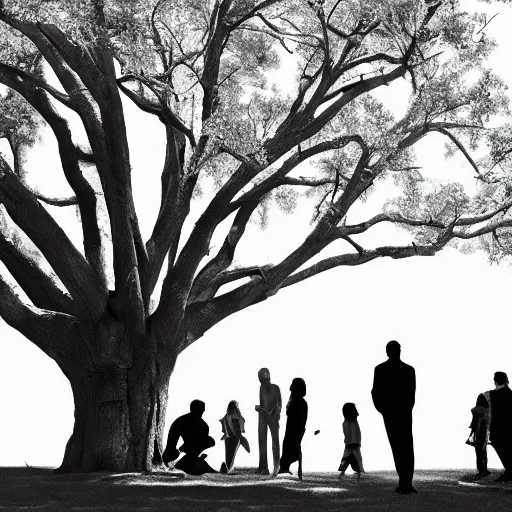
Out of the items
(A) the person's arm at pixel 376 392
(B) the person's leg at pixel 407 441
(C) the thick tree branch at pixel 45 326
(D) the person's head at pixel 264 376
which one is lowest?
(B) the person's leg at pixel 407 441

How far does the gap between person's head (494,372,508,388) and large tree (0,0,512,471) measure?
421 cm

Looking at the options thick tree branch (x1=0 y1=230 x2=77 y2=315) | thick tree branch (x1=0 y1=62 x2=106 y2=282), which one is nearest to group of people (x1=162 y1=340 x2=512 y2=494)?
thick tree branch (x1=0 y1=230 x2=77 y2=315)

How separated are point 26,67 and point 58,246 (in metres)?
3.87

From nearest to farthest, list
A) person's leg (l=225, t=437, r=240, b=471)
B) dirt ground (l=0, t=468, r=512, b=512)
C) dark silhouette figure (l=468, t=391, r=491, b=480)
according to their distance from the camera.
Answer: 1. dirt ground (l=0, t=468, r=512, b=512)
2. dark silhouette figure (l=468, t=391, r=491, b=480)
3. person's leg (l=225, t=437, r=240, b=471)

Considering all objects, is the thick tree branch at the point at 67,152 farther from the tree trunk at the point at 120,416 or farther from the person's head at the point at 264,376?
the person's head at the point at 264,376

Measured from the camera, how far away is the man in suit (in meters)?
12.9

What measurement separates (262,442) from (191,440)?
1.63m

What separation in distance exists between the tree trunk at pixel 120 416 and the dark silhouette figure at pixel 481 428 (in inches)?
196

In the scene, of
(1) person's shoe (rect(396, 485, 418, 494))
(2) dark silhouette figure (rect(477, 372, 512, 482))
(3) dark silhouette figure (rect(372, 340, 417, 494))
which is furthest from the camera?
(2) dark silhouette figure (rect(477, 372, 512, 482))

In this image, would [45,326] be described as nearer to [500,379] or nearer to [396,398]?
[396,398]

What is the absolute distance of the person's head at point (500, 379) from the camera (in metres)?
12.9

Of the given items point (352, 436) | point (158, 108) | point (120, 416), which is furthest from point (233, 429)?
point (158, 108)

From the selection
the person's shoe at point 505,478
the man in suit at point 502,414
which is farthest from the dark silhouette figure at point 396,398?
the person's shoe at point 505,478

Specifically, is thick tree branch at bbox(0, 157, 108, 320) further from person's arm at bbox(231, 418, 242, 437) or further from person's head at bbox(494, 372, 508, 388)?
person's head at bbox(494, 372, 508, 388)
